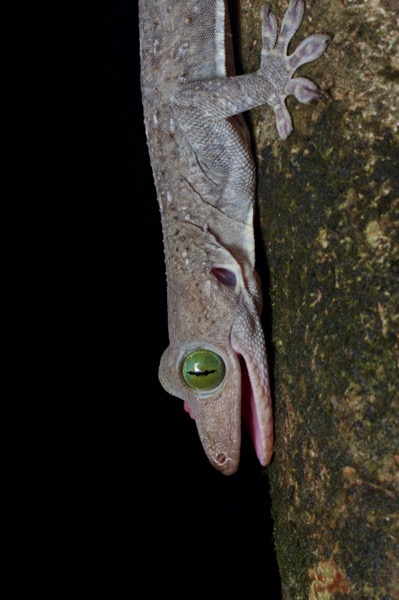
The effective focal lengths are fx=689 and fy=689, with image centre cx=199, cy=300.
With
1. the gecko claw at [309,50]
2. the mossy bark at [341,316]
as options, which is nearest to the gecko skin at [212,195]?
the gecko claw at [309,50]

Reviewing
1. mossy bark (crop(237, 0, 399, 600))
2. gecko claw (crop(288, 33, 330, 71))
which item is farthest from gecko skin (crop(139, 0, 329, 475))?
mossy bark (crop(237, 0, 399, 600))

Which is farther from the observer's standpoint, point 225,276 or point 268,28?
point 225,276

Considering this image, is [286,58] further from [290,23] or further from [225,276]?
[225,276]

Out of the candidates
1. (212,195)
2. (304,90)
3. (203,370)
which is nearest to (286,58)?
(304,90)

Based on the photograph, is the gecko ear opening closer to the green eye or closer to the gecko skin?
the gecko skin

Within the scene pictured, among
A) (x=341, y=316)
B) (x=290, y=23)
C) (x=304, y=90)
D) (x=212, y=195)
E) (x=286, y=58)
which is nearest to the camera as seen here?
(x=341, y=316)

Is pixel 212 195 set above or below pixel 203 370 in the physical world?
above

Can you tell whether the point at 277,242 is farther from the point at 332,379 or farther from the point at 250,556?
the point at 250,556


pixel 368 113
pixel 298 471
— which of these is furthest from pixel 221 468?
pixel 368 113

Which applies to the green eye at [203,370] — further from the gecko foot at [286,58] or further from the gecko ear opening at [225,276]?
the gecko foot at [286,58]
